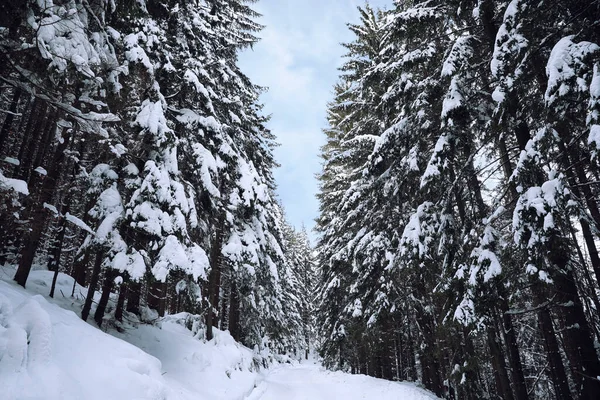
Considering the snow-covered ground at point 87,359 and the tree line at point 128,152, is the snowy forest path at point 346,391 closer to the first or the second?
the snow-covered ground at point 87,359

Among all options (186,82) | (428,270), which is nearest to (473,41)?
(428,270)

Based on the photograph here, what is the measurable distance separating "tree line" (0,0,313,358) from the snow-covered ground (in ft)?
3.01

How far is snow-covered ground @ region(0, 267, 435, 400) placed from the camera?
361 centimetres

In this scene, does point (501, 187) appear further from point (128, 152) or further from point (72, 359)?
point (72, 359)

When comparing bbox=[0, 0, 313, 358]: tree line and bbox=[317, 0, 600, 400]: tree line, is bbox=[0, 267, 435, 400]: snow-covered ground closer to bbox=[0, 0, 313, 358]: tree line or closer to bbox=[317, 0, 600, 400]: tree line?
bbox=[0, 0, 313, 358]: tree line

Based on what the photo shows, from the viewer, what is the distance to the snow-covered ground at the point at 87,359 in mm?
3605

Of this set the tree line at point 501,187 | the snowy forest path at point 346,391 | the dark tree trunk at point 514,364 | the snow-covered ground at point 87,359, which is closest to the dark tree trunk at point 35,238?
the snow-covered ground at point 87,359

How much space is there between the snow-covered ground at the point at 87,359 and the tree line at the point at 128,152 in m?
0.92

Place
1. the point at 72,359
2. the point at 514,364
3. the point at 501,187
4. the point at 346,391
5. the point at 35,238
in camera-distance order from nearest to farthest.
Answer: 1. the point at 72,359
2. the point at 35,238
3. the point at 514,364
4. the point at 501,187
5. the point at 346,391

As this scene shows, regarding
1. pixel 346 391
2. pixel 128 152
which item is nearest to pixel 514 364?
pixel 346 391

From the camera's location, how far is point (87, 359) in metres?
4.62

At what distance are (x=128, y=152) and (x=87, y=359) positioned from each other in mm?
4244

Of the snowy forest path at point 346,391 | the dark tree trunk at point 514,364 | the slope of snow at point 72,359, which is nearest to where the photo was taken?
the slope of snow at point 72,359

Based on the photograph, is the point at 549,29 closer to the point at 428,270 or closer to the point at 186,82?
the point at 428,270
